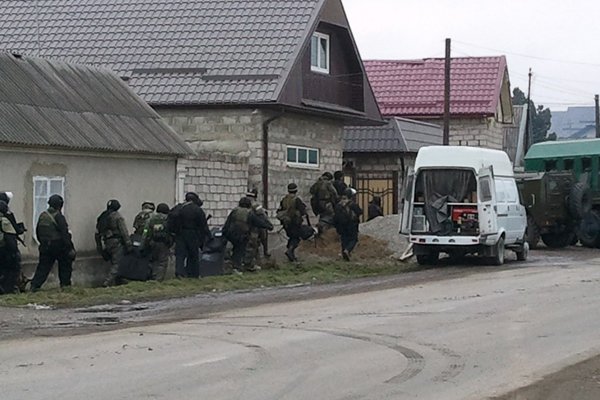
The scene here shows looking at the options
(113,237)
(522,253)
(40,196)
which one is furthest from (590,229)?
(40,196)

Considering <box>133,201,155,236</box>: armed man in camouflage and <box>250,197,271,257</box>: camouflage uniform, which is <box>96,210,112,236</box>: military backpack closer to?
<box>133,201,155,236</box>: armed man in camouflage

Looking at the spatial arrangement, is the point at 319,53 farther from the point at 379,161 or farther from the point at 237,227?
the point at 237,227

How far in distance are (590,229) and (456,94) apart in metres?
19.1

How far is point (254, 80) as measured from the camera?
29.9 m

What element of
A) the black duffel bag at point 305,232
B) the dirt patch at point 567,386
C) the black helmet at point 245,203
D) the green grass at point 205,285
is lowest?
the dirt patch at point 567,386

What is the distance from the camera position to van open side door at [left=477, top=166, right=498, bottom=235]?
84.2 ft

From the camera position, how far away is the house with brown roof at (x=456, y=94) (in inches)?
2009

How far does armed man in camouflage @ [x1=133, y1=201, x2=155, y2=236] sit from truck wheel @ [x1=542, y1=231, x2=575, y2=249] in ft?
47.3

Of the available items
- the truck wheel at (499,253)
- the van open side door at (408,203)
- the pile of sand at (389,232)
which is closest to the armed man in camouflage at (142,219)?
the van open side door at (408,203)

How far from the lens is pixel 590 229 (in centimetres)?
3356

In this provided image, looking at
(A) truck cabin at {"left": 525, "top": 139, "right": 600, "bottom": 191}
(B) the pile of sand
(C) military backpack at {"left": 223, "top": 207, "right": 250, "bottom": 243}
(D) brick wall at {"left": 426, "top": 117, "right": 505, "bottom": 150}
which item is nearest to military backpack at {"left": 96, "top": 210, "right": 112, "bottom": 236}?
(C) military backpack at {"left": 223, "top": 207, "right": 250, "bottom": 243}

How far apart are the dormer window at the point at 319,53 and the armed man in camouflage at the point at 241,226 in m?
8.55

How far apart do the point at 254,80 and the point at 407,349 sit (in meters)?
17.5

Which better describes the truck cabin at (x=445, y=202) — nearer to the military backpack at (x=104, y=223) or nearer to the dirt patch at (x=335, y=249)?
the dirt patch at (x=335, y=249)
